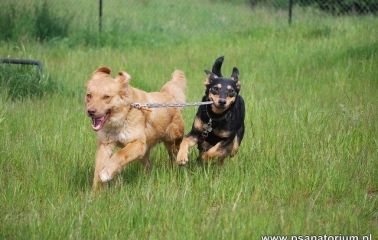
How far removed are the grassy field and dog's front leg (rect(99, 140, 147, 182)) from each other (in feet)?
0.51

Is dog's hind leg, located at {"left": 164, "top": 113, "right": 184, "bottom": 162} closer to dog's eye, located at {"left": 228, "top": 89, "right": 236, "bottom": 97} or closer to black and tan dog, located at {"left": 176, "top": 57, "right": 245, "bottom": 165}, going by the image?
black and tan dog, located at {"left": 176, "top": 57, "right": 245, "bottom": 165}

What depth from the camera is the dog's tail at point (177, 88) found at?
6947 millimetres

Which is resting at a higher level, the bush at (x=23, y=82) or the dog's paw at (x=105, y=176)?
the bush at (x=23, y=82)

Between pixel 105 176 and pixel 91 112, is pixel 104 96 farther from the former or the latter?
pixel 105 176

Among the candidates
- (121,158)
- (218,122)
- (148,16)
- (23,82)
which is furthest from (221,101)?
(148,16)

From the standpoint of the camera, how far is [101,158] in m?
5.82

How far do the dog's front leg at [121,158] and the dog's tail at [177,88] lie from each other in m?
1.19

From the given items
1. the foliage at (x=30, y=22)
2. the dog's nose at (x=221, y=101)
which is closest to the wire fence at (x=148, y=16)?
the foliage at (x=30, y=22)

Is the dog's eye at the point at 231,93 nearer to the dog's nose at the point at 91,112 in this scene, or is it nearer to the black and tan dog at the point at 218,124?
the black and tan dog at the point at 218,124

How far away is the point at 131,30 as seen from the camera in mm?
15336

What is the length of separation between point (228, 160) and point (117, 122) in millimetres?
1252

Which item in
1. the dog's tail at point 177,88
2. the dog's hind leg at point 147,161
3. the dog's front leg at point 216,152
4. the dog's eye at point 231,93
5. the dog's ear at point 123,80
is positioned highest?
the dog's ear at point 123,80

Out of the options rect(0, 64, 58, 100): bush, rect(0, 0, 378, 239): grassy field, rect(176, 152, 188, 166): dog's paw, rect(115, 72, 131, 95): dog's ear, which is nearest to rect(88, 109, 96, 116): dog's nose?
rect(115, 72, 131, 95): dog's ear

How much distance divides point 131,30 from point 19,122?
26.7 ft
